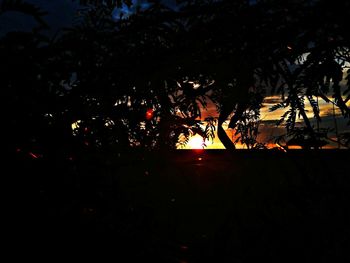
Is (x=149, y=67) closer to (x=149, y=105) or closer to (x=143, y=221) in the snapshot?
(x=149, y=105)

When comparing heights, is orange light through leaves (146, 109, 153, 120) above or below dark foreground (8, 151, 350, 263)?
above

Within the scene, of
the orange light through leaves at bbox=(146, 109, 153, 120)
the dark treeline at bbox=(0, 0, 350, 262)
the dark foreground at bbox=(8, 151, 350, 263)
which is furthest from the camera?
the orange light through leaves at bbox=(146, 109, 153, 120)

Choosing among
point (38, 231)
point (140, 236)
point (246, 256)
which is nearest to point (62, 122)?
point (38, 231)

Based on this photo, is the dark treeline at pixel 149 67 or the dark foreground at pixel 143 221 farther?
the dark treeline at pixel 149 67

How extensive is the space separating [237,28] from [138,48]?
799 millimetres

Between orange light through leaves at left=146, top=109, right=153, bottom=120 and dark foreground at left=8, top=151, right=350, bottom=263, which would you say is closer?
dark foreground at left=8, top=151, right=350, bottom=263

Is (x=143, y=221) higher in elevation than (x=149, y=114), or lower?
lower

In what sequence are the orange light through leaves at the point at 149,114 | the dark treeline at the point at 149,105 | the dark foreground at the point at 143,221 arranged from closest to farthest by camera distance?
the dark foreground at the point at 143,221 < the dark treeline at the point at 149,105 < the orange light through leaves at the point at 149,114

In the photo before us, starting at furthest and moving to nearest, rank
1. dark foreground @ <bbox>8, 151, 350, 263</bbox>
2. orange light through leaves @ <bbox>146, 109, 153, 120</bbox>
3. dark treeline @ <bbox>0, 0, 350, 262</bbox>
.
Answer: orange light through leaves @ <bbox>146, 109, 153, 120</bbox>
dark treeline @ <bbox>0, 0, 350, 262</bbox>
dark foreground @ <bbox>8, 151, 350, 263</bbox>

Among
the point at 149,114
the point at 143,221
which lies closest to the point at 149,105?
the point at 149,114

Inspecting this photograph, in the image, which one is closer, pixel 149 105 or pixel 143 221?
pixel 143 221

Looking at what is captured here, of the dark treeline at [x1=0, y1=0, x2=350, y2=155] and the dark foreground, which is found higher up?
the dark treeline at [x1=0, y1=0, x2=350, y2=155]

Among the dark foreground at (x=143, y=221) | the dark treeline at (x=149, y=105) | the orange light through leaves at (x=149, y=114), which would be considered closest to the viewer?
the dark foreground at (x=143, y=221)

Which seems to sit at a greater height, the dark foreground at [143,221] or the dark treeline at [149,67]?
the dark treeline at [149,67]
